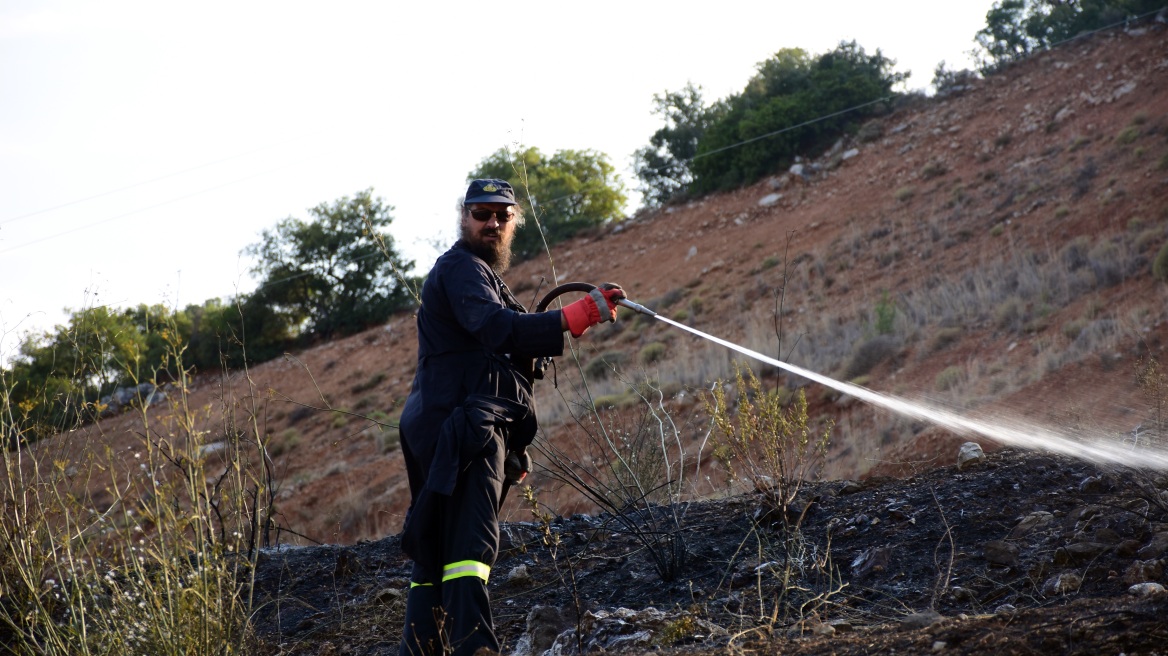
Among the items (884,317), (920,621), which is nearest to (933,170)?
(884,317)

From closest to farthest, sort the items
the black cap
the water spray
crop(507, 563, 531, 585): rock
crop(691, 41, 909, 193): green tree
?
the black cap
the water spray
crop(507, 563, 531, 585): rock
crop(691, 41, 909, 193): green tree

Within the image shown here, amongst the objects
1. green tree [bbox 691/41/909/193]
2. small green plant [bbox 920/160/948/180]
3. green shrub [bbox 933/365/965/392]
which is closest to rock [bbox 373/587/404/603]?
green shrub [bbox 933/365/965/392]

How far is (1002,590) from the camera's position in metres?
3.89

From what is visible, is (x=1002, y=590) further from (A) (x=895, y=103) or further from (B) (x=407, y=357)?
(A) (x=895, y=103)

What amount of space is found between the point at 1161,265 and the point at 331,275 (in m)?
24.9

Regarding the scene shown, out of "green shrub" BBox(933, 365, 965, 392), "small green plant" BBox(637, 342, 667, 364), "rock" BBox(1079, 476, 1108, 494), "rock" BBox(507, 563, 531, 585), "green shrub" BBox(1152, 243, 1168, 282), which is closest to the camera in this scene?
"rock" BBox(1079, 476, 1108, 494)

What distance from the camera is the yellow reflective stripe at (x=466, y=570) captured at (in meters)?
3.44

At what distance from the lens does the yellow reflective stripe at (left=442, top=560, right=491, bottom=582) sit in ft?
11.3

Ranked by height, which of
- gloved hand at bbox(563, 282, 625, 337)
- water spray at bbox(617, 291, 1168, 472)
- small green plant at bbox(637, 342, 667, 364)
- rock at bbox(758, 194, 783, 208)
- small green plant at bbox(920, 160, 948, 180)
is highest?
gloved hand at bbox(563, 282, 625, 337)

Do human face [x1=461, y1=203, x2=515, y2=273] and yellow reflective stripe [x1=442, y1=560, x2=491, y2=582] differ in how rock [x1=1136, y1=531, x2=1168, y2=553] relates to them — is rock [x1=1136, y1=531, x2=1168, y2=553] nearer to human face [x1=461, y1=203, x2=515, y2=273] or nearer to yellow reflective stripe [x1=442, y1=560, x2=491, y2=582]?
yellow reflective stripe [x1=442, y1=560, x2=491, y2=582]

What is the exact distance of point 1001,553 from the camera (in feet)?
13.6

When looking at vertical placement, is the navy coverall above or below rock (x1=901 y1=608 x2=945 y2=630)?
above

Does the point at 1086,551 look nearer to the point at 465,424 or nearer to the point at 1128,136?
the point at 465,424

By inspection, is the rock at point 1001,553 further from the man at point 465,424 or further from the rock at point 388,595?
the rock at point 388,595
